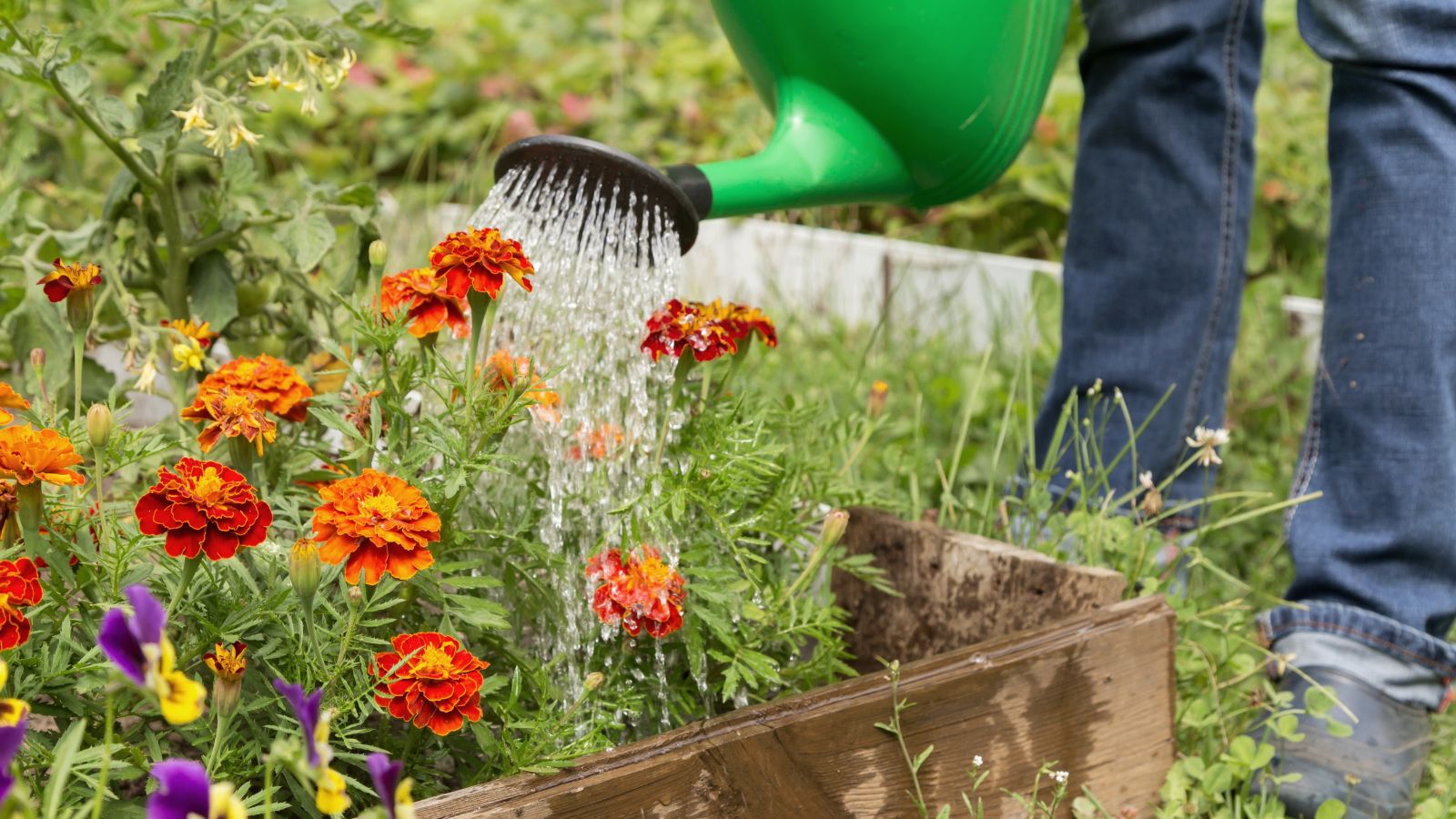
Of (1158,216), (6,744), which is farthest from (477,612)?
(1158,216)

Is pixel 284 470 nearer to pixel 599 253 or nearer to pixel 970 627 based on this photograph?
pixel 599 253

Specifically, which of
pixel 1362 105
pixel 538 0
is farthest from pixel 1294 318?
pixel 538 0

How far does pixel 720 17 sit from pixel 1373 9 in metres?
0.66

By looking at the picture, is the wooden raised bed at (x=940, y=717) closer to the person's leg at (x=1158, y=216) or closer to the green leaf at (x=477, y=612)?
the green leaf at (x=477, y=612)

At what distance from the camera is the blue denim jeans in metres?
1.40

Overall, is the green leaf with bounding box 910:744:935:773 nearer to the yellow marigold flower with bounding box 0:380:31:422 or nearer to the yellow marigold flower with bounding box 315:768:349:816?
the yellow marigold flower with bounding box 315:768:349:816

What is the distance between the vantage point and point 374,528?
0.87 metres

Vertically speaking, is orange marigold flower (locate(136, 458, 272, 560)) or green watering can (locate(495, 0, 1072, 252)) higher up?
green watering can (locate(495, 0, 1072, 252))

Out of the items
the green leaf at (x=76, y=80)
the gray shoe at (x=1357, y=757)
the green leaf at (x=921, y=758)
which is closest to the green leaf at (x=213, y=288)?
the green leaf at (x=76, y=80)

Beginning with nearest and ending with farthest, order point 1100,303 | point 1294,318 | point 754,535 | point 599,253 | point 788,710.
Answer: point 788,710 < point 599,253 < point 754,535 < point 1100,303 < point 1294,318

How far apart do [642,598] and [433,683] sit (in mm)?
198

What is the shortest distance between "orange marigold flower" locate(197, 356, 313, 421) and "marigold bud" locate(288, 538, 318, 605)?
0.27m

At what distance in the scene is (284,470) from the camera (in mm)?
1170

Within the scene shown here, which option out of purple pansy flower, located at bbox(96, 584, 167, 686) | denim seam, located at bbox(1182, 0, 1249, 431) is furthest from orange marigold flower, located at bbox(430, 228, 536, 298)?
denim seam, located at bbox(1182, 0, 1249, 431)
